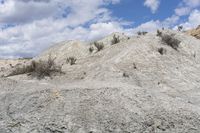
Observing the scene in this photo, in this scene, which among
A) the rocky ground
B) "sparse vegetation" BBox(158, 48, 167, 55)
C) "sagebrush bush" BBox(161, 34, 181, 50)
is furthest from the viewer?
"sagebrush bush" BBox(161, 34, 181, 50)

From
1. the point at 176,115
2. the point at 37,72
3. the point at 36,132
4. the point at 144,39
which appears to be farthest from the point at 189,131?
the point at 144,39

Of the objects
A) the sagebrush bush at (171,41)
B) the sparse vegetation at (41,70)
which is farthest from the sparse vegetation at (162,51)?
the sparse vegetation at (41,70)

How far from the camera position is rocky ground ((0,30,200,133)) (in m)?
11.3

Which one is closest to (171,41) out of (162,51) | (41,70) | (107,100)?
(162,51)

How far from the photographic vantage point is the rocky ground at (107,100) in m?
11.3

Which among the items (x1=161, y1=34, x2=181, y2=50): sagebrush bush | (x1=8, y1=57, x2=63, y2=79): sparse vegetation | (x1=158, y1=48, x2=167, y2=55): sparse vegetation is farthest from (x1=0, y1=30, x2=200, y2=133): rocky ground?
(x1=161, y1=34, x2=181, y2=50): sagebrush bush

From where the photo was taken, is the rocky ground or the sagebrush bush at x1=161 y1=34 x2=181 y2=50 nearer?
the rocky ground

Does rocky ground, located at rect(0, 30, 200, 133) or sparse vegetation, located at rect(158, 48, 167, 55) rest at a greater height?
sparse vegetation, located at rect(158, 48, 167, 55)

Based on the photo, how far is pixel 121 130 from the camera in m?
11.2

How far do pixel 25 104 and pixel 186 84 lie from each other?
632cm

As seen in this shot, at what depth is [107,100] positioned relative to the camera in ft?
39.7

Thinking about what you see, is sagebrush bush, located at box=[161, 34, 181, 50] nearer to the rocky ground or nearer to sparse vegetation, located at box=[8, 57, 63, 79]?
the rocky ground

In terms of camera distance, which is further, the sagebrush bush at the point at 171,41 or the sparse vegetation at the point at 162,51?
the sagebrush bush at the point at 171,41

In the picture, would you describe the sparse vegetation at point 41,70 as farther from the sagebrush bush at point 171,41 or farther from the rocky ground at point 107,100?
the sagebrush bush at point 171,41
